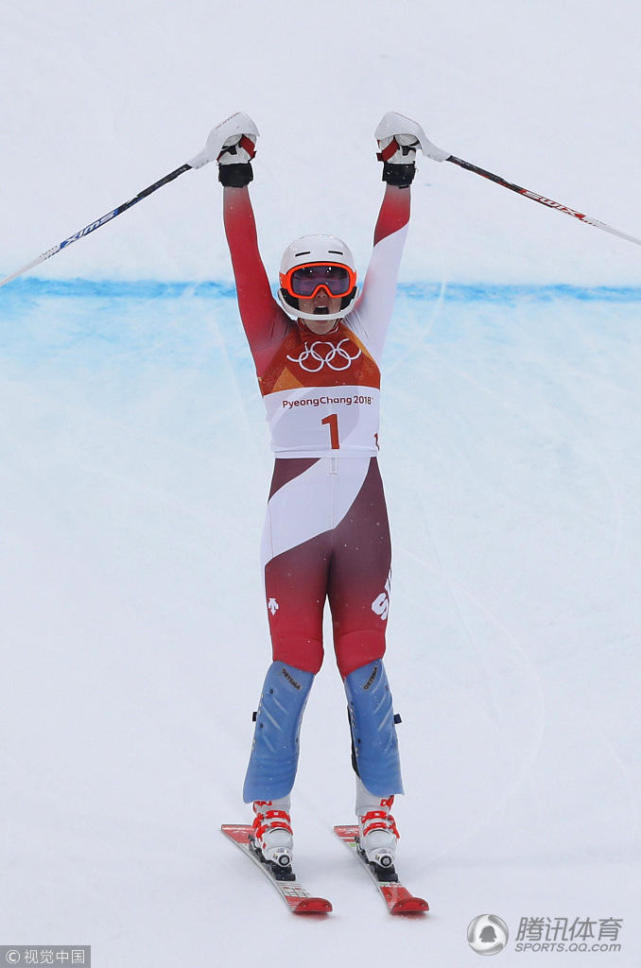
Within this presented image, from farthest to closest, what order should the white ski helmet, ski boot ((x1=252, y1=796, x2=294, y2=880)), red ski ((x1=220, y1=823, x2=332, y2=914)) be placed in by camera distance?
1. the white ski helmet
2. ski boot ((x1=252, y1=796, x2=294, y2=880))
3. red ski ((x1=220, y1=823, x2=332, y2=914))

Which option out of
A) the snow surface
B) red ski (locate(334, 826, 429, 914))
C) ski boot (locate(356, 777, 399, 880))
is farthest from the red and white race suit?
the snow surface

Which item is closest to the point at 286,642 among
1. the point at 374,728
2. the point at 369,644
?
the point at 369,644

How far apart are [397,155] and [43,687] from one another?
7.93 ft

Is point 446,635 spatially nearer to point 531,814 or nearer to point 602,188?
point 531,814

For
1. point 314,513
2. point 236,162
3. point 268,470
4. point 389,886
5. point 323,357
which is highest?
point 268,470

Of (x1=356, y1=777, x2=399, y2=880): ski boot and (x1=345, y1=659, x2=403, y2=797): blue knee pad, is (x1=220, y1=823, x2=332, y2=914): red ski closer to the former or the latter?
(x1=356, y1=777, x2=399, y2=880): ski boot

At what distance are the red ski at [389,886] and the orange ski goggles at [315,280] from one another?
166cm

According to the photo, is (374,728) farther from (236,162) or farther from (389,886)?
(236,162)

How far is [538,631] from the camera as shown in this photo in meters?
5.28

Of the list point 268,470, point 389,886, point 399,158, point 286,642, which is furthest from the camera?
point 268,470

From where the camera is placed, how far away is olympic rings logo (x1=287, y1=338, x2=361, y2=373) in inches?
144

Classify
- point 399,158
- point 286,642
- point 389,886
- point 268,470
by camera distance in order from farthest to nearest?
1. point 268,470
2. point 399,158
3. point 286,642
4. point 389,886

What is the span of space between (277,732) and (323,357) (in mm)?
1111

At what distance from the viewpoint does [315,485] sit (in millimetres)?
3613
